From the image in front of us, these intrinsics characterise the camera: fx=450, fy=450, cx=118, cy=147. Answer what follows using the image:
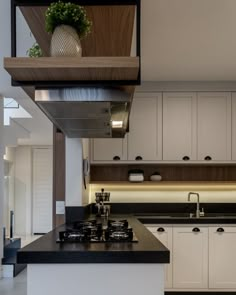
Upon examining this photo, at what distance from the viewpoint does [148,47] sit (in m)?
4.28

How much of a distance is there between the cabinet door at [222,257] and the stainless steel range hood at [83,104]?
2532 millimetres


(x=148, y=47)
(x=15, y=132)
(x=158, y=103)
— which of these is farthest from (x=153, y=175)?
(x=15, y=132)

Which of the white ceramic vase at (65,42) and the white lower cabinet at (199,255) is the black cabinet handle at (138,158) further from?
the white ceramic vase at (65,42)

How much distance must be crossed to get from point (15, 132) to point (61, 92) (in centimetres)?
691

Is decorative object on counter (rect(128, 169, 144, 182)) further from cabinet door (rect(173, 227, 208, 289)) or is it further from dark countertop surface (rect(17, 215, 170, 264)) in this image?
dark countertop surface (rect(17, 215, 170, 264))

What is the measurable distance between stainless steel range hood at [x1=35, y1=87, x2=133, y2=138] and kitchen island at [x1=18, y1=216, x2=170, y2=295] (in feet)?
2.49

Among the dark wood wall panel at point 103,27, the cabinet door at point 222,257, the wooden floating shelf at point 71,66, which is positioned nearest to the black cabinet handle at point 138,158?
the cabinet door at point 222,257

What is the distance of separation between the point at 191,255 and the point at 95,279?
3019 mm

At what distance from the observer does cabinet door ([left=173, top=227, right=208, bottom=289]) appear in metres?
5.09

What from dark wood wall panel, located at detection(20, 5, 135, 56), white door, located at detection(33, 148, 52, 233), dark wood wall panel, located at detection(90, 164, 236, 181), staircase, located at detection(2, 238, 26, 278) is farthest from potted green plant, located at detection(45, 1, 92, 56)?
white door, located at detection(33, 148, 52, 233)

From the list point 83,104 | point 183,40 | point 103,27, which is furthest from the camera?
point 183,40

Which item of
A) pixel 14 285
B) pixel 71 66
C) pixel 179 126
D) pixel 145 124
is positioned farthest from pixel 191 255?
pixel 71 66

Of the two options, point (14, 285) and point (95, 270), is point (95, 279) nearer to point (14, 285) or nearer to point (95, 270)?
point (95, 270)

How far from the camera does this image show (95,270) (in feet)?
7.55
